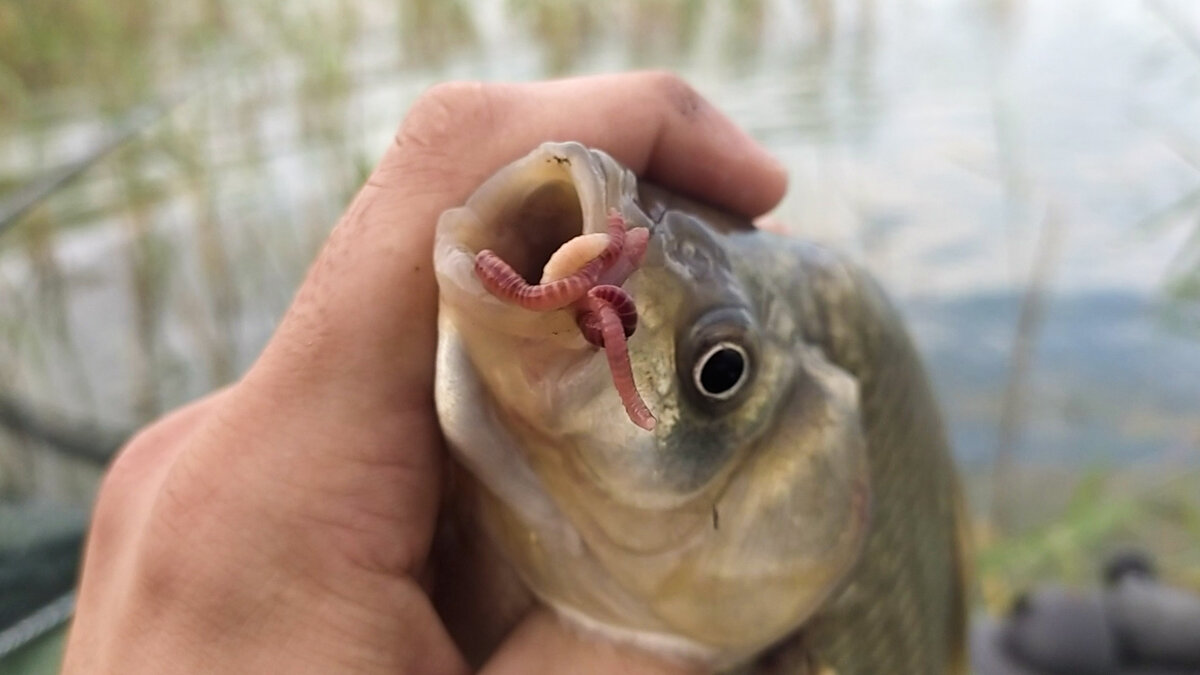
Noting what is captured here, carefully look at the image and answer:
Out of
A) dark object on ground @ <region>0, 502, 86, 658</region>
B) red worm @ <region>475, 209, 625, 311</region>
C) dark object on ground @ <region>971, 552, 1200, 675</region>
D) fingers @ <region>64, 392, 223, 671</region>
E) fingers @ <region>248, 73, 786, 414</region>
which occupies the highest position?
red worm @ <region>475, 209, 625, 311</region>

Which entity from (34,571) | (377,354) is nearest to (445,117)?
(377,354)

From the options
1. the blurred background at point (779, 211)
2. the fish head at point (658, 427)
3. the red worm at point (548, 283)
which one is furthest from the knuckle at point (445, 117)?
the blurred background at point (779, 211)

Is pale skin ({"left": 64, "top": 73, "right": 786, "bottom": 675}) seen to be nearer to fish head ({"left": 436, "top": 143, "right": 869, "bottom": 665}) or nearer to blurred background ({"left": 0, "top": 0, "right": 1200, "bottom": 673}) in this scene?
fish head ({"left": 436, "top": 143, "right": 869, "bottom": 665})

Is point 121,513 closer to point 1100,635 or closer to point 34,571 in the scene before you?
point 34,571

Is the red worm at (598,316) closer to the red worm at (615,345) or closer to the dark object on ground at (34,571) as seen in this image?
the red worm at (615,345)

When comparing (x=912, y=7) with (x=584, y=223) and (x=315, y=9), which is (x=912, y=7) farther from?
(x=584, y=223)

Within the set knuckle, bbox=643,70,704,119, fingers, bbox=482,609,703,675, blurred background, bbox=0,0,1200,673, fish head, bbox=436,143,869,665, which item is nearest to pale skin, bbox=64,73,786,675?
fingers, bbox=482,609,703,675

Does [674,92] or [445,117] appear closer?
[445,117]
